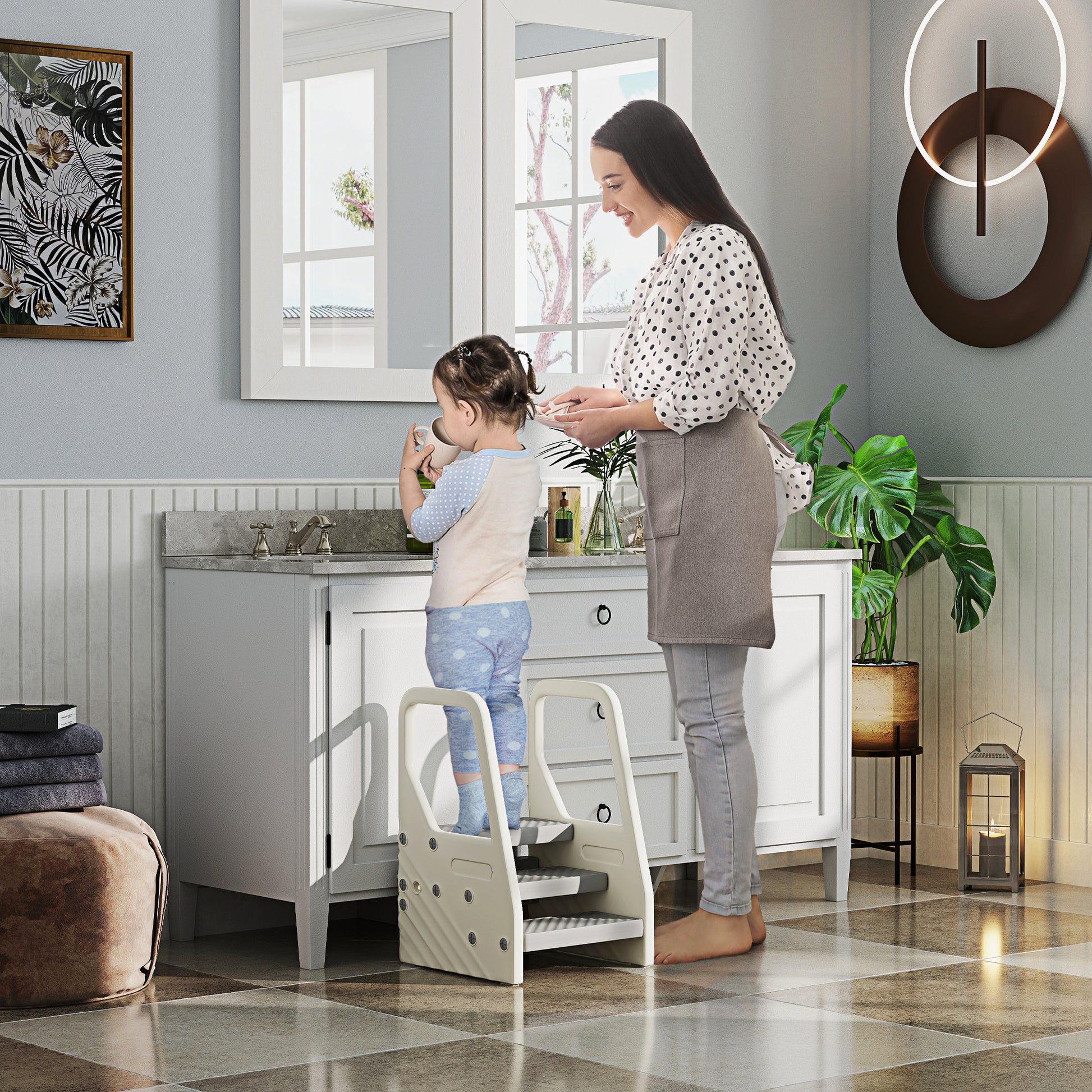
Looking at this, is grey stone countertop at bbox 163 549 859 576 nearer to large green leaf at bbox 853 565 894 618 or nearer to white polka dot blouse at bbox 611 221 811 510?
large green leaf at bbox 853 565 894 618

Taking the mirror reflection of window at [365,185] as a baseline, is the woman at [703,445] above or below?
below

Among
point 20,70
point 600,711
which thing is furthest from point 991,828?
point 20,70

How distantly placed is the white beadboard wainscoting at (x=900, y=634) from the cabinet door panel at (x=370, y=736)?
0.51 metres

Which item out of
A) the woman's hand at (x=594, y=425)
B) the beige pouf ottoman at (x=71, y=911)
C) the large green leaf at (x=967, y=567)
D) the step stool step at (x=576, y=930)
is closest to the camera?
the beige pouf ottoman at (x=71, y=911)

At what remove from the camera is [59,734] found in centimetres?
304

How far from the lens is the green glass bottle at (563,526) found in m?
3.80

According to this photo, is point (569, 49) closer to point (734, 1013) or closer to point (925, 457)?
point (925, 457)

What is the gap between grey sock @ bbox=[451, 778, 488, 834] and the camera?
3.11 metres

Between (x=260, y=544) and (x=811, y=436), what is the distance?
4.67 ft

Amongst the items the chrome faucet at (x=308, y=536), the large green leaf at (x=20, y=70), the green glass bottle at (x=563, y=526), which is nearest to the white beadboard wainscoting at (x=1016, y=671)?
the green glass bottle at (x=563, y=526)

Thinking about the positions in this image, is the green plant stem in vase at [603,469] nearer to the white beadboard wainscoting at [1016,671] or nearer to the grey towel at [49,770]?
the white beadboard wainscoting at [1016,671]

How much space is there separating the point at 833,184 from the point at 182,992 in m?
2.58

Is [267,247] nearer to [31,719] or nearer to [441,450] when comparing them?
[441,450]

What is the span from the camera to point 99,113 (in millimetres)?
3363
